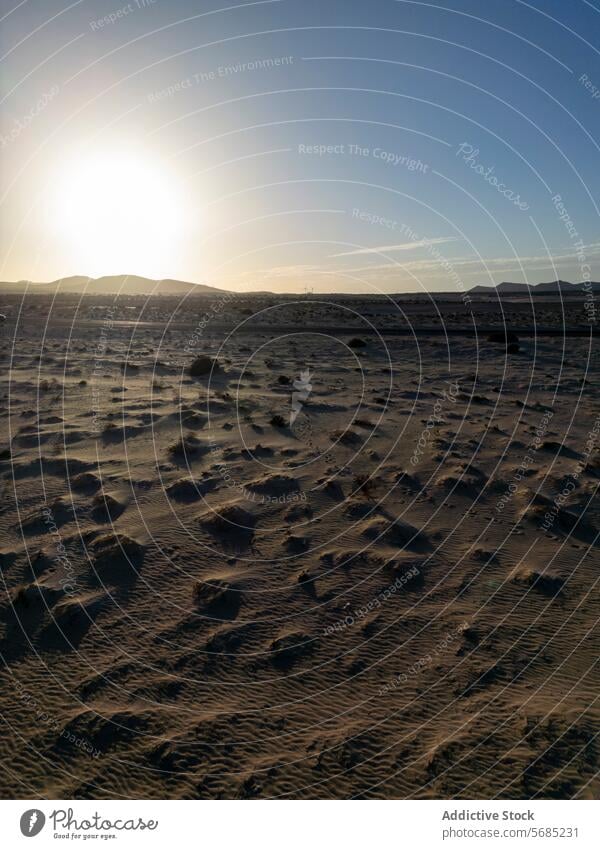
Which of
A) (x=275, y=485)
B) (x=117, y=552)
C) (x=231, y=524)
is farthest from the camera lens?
(x=275, y=485)

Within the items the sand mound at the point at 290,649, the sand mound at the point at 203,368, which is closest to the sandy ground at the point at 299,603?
the sand mound at the point at 290,649

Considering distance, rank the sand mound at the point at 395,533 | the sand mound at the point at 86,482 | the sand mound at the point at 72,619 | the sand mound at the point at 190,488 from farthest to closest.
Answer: the sand mound at the point at 86,482 → the sand mound at the point at 190,488 → the sand mound at the point at 395,533 → the sand mound at the point at 72,619

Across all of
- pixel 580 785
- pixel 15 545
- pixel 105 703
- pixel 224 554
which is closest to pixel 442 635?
pixel 580 785

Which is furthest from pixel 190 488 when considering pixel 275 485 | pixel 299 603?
pixel 299 603

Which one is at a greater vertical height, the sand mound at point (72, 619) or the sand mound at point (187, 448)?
the sand mound at point (187, 448)

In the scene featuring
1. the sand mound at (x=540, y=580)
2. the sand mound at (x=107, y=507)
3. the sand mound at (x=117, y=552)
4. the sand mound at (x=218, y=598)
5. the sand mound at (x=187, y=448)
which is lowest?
the sand mound at (x=540, y=580)

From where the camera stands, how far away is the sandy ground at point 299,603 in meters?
6.66

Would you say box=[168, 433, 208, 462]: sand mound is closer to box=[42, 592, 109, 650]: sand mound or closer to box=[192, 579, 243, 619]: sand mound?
box=[192, 579, 243, 619]: sand mound

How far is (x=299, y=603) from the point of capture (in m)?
9.53

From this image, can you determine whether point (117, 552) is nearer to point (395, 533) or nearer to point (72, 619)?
point (72, 619)

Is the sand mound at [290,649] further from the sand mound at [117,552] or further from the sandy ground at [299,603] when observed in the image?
the sand mound at [117,552]

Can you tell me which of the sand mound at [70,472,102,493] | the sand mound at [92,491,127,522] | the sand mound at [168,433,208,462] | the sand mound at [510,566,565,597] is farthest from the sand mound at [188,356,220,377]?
the sand mound at [510,566,565,597]

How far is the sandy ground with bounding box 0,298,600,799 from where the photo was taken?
6.66 metres

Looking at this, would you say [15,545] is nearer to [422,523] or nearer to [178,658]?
[178,658]
